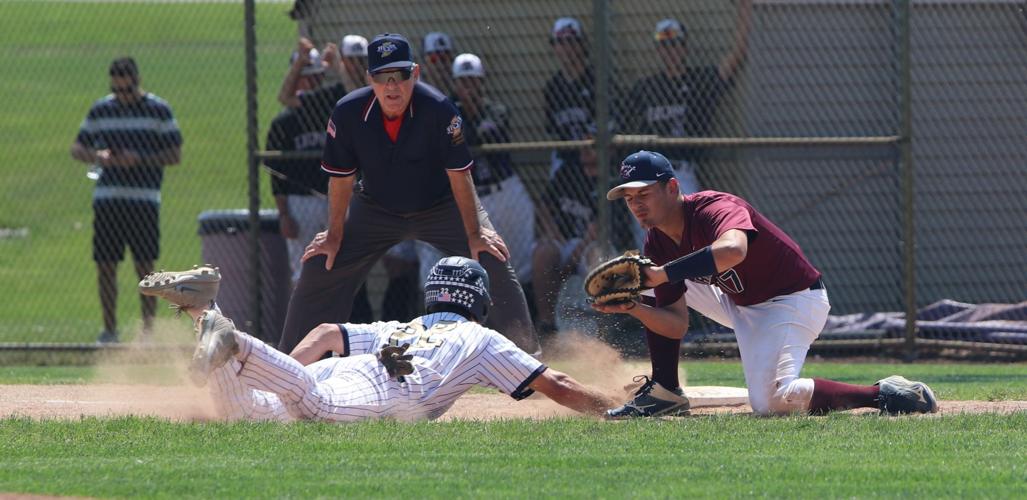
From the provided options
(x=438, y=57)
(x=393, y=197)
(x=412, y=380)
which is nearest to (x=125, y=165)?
(x=438, y=57)

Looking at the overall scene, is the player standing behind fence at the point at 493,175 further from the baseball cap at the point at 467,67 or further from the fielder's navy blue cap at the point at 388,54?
the fielder's navy blue cap at the point at 388,54

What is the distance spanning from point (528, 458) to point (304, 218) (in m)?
6.29

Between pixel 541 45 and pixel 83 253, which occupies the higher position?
pixel 541 45

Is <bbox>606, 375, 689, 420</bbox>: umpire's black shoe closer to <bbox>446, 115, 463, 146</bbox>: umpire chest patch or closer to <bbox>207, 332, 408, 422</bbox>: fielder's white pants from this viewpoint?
<bbox>207, 332, 408, 422</bbox>: fielder's white pants

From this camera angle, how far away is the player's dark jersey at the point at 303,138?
11.1 m

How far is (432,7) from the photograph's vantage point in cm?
1217

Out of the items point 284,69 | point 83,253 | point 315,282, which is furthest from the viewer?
point 284,69

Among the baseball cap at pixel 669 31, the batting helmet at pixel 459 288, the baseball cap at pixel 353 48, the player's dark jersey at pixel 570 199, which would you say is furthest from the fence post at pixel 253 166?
the batting helmet at pixel 459 288

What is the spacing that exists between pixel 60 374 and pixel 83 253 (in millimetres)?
11706

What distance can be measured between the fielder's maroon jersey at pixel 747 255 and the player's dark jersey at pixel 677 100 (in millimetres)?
4207

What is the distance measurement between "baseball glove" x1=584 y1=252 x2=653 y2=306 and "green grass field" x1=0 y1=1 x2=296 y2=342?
1015 cm

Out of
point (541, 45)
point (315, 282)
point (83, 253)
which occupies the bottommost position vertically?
point (83, 253)

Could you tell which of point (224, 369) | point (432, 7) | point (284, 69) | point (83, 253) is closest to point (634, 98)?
point (432, 7)

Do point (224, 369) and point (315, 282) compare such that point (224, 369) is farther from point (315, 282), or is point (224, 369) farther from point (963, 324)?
point (963, 324)
